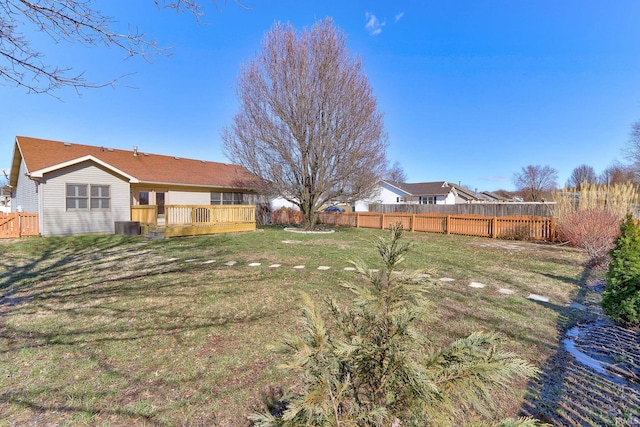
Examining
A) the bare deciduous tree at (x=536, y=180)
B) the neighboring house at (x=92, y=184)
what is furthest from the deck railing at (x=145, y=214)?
the bare deciduous tree at (x=536, y=180)

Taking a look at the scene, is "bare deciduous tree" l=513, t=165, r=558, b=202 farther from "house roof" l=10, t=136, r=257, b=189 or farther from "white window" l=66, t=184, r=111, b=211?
"white window" l=66, t=184, r=111, b=211

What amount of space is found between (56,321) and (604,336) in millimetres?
7061

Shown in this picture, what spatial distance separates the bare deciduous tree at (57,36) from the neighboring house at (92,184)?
473 inches

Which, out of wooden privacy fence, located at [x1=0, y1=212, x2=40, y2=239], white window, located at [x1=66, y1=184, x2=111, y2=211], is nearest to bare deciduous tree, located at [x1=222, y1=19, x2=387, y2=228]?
white window, located at [x1=66, y1=184, x2=111, y2=211]

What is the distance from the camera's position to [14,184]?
1617cm

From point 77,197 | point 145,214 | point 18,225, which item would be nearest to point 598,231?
point 145,214

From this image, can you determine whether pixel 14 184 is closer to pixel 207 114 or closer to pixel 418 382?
pixel 207 114

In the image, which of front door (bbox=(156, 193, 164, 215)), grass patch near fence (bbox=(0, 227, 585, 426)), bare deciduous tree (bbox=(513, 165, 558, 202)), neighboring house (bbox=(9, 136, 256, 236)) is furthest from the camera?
bare deciduous tree (bbox=(513, 165, 558, 202))

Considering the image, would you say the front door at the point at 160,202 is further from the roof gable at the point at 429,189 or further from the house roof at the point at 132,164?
the roof gable at the point at 429,189

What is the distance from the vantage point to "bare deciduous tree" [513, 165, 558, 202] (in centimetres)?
4738

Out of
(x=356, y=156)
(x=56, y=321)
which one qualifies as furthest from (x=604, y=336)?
(x=356, y=156)

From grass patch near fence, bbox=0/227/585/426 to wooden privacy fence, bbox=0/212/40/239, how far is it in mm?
4470

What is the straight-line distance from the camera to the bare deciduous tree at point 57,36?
7.93 feet

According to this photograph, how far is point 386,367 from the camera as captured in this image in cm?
120
